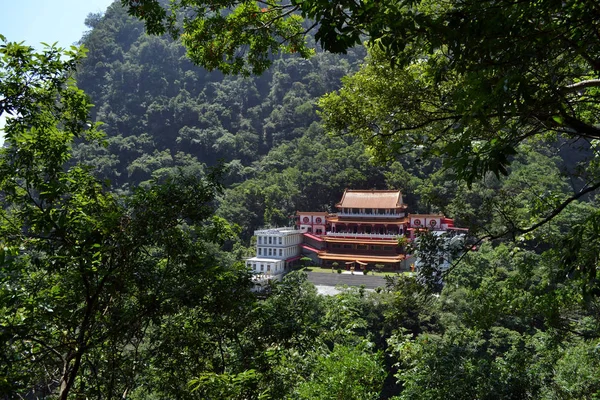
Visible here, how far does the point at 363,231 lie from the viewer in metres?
25.9

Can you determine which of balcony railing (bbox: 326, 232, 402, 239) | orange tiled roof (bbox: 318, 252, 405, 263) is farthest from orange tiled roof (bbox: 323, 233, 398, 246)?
orange tiled roof (bbox: 318, 252, 405, 263)

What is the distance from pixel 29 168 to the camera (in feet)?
10.8

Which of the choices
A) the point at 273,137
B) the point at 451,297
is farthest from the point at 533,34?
the point at 273,137

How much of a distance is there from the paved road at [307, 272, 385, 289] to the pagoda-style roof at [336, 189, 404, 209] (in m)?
4.50

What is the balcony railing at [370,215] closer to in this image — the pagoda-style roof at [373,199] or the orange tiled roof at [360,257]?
the pagoda-style roof at [373,199]

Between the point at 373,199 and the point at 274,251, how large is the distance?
6368 millimetres

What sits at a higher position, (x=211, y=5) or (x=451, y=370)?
(x=211, y=5)

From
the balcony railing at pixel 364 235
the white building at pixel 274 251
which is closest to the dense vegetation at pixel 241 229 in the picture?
the balcony railing at pixel 364 235

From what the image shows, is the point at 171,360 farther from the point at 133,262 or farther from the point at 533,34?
the point at 533,34

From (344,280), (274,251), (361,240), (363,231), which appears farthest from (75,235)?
(363,231)

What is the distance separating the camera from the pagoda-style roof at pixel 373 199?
2536 centimetres

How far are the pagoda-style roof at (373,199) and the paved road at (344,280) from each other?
14.8 feet

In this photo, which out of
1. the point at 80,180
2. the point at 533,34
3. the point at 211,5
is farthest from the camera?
the point at 211,5

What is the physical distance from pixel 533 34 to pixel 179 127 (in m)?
48.6
